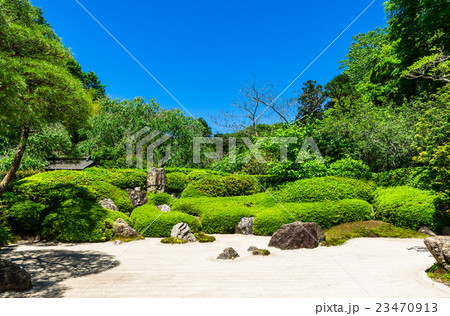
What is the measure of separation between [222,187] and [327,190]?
5326mm

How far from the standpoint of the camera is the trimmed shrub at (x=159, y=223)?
10.3m

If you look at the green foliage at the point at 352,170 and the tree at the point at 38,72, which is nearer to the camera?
the tree at the point at 38,72

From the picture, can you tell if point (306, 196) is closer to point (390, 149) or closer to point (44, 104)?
point (390, 149)

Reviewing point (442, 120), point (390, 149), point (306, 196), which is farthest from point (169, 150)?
point (442, 120)

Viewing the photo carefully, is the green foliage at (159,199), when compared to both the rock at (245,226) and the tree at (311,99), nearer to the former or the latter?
the rock at (245,226)

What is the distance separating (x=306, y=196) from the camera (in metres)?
12.4

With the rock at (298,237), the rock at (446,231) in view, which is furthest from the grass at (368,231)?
the rock at (446,231)

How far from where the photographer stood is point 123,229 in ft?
31.9

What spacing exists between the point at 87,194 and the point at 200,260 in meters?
6.62

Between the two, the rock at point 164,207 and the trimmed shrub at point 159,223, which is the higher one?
the rock at point 164,207

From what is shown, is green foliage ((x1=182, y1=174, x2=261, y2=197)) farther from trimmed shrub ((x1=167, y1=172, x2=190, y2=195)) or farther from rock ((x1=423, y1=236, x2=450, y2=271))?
rock ((x1=423, y1=236, x2=450, y2=271))

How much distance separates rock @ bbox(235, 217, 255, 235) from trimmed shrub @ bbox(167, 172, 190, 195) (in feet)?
15.9

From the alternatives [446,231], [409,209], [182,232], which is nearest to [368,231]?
[409,209]

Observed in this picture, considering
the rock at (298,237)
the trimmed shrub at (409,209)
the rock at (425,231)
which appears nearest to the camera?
the rock at (298,237)
